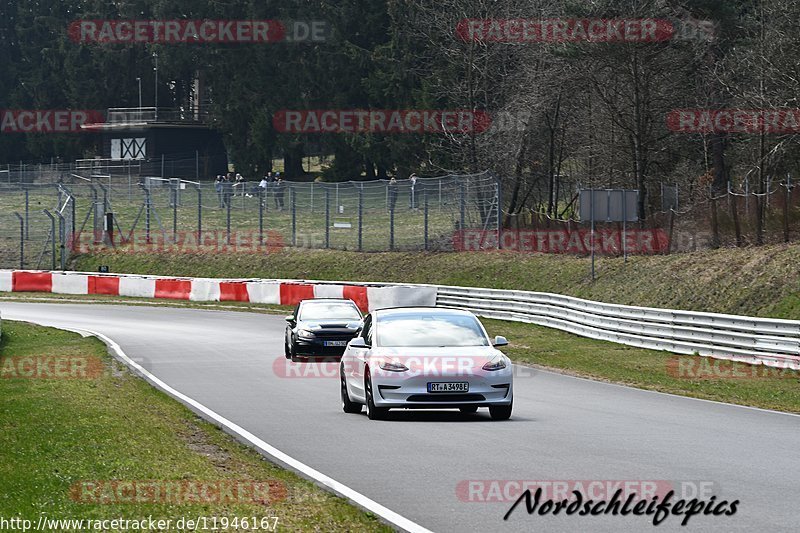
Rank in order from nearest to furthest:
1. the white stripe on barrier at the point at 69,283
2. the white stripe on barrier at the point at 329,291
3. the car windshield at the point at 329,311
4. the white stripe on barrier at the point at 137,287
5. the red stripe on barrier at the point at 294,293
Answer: the car windshield at the point at 329,311 < the white stripe on barrier at the point at 329,291 < the red stripe on barrier at the point at 294,293 < the white stripe on barrier at the point at 137,287 < the white stripe on barrier at the point at 69,283

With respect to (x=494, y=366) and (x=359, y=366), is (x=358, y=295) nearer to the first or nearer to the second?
(x=359, y=366)

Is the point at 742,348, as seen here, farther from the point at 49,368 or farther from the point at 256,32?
the point at 256,32

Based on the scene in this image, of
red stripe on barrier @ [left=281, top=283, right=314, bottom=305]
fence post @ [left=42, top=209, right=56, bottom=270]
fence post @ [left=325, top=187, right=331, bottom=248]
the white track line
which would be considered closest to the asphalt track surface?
the white track line

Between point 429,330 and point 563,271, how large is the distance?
84.6 feet

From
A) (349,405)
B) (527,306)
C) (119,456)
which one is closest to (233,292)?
(527,306)

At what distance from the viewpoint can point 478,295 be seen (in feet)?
136

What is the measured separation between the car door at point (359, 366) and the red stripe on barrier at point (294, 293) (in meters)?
29.8

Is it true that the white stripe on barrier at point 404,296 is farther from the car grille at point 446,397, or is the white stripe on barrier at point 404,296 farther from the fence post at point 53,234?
the car grille at point 446,397

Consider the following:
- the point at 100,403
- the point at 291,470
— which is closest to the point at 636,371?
the point at 100,403

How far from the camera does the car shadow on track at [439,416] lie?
56.4ft

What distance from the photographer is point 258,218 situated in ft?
188

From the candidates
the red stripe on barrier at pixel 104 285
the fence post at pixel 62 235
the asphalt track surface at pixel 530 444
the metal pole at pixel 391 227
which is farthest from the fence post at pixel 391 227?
the asphalt track surface at pixel 530 444

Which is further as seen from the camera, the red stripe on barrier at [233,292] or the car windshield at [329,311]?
the red stripe on barrier at [233,292]

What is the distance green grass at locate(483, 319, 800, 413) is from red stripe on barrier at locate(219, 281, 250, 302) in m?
17.6
